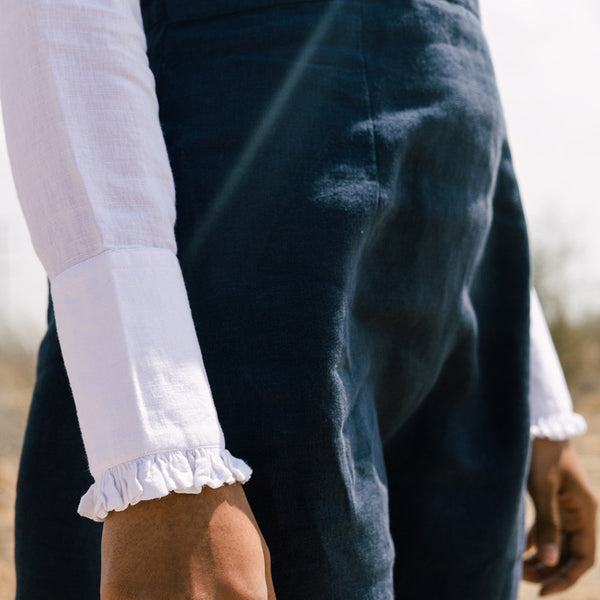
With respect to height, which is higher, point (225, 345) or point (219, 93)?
point (219, 93)

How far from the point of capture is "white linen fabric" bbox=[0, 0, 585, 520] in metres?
0.58

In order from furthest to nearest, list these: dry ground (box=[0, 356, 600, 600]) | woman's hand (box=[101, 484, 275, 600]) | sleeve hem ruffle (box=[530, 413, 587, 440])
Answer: dry ground (box=[0, 356, 600, 600]) → sleeve hem ruffle (box=[530, 413, 587, 440]) → woman's hand (box=[101, 484, 275, 600])

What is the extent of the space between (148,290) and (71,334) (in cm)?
8

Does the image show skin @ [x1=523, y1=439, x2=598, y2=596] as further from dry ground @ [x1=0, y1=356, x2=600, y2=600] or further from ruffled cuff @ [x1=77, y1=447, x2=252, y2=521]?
dry ground @ [x1=0, y1=356, x2=600, y2=600]

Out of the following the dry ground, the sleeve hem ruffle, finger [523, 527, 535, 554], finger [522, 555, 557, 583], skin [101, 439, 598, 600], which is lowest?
the dry ground

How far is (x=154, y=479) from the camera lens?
1.84 ft

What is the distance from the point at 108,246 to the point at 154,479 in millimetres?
196

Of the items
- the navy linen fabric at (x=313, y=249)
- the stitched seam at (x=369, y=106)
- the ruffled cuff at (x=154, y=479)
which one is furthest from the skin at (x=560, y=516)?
the ruffled cuff at (x=154, y=479)

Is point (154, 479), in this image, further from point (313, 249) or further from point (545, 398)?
point (545, 398)

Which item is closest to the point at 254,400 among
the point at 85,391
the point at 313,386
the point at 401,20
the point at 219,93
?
the point at 313,386

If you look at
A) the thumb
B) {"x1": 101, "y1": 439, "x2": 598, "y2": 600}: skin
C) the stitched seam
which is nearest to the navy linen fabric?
the stitched seam

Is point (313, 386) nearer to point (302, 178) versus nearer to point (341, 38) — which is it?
point (302, 178)

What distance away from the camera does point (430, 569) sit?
1002 millimetres

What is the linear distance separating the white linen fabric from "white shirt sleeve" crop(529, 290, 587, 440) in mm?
751
